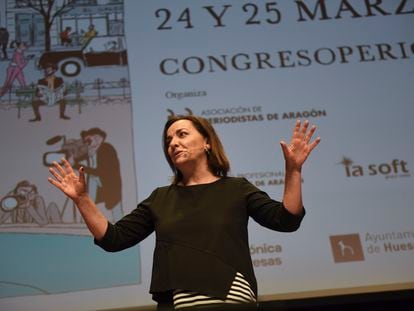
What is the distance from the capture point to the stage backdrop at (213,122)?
242cm

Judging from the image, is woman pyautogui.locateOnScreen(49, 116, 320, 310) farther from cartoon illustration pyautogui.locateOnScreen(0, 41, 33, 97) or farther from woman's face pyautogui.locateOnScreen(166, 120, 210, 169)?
cartoon illustration pyautogui.locateOnScreen(0, 41, 33, 97)

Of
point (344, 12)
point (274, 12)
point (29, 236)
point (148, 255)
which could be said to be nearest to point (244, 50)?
point (274, 12)

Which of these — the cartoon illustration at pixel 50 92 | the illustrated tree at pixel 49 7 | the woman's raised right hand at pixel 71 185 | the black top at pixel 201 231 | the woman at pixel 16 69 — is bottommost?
the black top at pixel 201 231

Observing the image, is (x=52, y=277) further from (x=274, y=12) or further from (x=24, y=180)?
(x=274, y=12)

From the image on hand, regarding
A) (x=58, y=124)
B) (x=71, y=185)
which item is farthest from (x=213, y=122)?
(x=71, y=185)

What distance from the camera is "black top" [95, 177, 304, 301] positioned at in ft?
4.33

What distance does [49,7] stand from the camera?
9.62 ft

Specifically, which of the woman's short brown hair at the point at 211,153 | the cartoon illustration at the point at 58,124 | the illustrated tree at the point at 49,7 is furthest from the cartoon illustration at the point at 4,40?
the woman's short brown hair at the point at 211,153

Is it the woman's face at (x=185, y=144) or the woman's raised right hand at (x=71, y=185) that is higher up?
the woman's face at (x=185, y=144)

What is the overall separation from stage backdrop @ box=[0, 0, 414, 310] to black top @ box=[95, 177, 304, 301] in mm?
990

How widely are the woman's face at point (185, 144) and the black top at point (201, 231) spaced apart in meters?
0.10

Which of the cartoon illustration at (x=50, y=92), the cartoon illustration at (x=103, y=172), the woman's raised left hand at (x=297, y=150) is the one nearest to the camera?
the woman's raised left hand at (x=297, y=150)

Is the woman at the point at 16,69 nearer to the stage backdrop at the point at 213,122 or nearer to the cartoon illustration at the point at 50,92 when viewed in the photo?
the stage backdrop at the point at 213,122

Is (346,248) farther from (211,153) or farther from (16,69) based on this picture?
(16,69)
